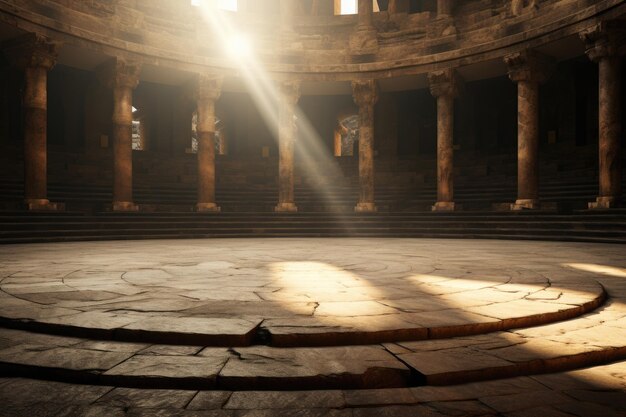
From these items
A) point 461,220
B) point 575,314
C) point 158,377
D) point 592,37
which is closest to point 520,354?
point 575,314

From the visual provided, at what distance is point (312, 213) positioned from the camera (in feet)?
52.9

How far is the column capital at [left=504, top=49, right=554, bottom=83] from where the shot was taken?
14.6 meters

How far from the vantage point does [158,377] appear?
254cm

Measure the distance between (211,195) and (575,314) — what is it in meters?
14.0

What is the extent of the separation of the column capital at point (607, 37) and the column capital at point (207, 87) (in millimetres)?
11125

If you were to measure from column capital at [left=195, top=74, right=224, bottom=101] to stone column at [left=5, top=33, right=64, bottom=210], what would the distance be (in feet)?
14.7

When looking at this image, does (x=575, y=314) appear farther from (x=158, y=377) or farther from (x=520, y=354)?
(x=158, y=377)

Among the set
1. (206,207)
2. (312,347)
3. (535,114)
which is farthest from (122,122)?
(312,347)

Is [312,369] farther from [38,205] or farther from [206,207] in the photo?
[206,207]

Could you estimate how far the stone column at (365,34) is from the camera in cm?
1794

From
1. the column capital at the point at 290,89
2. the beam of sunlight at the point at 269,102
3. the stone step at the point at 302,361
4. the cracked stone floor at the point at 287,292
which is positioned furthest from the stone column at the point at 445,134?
the stone step at the point at 302,361

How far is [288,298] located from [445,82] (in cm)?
1401

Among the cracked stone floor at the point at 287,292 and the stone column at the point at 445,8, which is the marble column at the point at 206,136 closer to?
the stone column at the point at 445,8

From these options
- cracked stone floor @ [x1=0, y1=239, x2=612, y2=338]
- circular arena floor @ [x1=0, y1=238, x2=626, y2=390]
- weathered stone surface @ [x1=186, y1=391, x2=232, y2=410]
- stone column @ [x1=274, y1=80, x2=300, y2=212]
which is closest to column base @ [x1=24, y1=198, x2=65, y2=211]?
cracked stone floor @ [x1=0, y1=239, x2=612, y2=338]
